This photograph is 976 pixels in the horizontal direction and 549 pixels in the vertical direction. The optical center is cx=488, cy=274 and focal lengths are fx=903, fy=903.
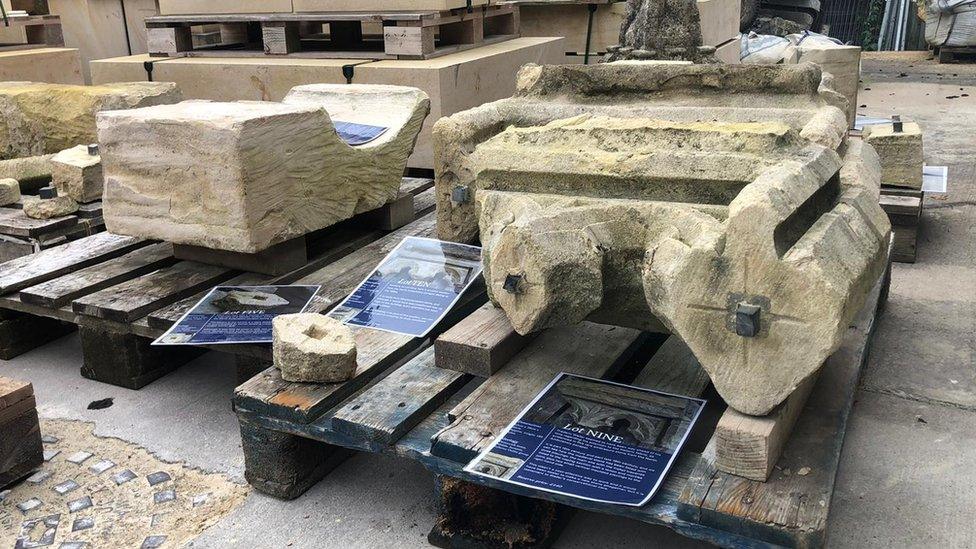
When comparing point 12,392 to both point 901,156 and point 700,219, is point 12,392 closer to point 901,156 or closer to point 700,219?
point 700,219

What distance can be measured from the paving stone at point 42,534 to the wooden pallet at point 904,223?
3.75 metres

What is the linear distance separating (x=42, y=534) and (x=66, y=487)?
24 cm

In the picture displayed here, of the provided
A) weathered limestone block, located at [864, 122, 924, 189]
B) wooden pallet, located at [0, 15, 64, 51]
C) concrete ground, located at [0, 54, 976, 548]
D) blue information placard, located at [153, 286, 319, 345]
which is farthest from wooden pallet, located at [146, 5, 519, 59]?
weathered limestone block, located at [864, 122, 924, 189]

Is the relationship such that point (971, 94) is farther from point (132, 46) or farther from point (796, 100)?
point (132, 46)

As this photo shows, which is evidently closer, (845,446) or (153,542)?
(153,542)

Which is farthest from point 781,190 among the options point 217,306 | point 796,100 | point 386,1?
point 386,1

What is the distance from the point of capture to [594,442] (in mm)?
2334

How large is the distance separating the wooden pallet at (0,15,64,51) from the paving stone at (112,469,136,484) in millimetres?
4988

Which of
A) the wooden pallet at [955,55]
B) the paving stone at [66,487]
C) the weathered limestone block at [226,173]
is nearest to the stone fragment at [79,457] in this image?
the paving stone at [66,487]

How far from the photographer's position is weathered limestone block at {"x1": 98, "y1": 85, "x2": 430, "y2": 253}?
3.28m

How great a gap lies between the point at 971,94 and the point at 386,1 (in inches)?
256

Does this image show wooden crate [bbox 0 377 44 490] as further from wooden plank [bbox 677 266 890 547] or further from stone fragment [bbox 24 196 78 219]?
wooden plank [bbox 677 266 890 547]

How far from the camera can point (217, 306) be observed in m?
3.31

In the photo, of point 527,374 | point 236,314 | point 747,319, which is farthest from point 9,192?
point 747,319
